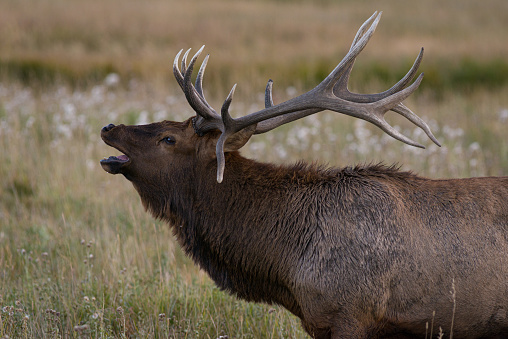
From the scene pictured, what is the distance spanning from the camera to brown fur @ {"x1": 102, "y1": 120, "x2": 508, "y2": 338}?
3605mm

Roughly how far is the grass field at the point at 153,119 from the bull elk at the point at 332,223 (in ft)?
2.44

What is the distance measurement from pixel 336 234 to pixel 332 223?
3.2 inches

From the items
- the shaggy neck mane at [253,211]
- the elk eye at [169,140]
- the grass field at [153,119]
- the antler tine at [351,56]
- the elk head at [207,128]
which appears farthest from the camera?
the grass field at [153,119]

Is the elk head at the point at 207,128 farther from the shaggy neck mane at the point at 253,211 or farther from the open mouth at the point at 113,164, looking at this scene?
the shaggy neck mane at the point at 253,211

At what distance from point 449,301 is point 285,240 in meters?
1.02

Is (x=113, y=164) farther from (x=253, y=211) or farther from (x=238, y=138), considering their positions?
(x=253, y=211)

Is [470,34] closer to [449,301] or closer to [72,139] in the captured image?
[72,139]

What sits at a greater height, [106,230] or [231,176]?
[231,176]

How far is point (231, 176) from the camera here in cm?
414

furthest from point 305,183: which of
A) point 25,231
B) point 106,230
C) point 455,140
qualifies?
point 455,140

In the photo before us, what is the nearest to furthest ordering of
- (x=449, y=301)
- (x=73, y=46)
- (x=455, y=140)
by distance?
(x=449, y=301), (x=455, y=140), (x=73, y=46)

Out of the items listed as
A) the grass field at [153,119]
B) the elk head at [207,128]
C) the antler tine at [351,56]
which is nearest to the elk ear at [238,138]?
the elk head at [207,128]

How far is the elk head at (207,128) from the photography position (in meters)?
4.03

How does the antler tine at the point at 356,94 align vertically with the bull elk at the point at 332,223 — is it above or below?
above
